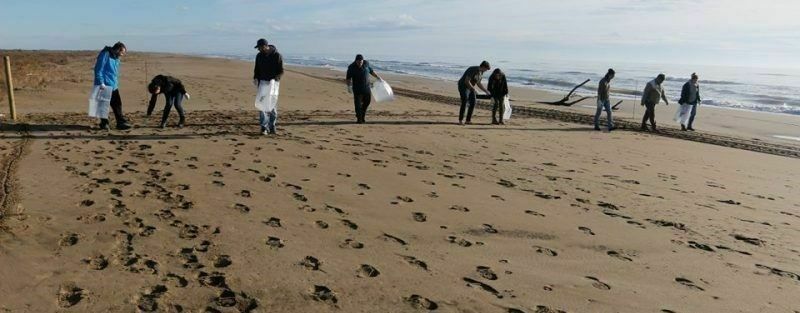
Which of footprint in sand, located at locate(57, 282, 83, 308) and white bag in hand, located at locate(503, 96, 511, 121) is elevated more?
white bag in hand, located at locate(503, 96, 511, 121)

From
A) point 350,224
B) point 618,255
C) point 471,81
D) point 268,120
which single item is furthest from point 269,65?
point 618,255

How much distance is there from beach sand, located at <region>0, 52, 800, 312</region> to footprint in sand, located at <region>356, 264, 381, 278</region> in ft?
0.06

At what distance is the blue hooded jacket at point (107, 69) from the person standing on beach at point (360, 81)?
4244mm

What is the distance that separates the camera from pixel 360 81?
11.3m

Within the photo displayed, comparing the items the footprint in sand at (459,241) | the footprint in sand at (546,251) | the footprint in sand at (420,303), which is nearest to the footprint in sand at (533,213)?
the footprint in sand at (546,251)

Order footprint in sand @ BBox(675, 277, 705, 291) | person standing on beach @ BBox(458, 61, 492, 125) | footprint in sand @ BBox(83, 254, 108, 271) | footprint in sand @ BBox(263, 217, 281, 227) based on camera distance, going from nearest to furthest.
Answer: footprint in sand @ BBox(83, 254, 108, 271), footprint in sand @ BBox(675, 277, 705, 291), footprint in sand @ BBox(263, 217, 281, 227), person standing on beach @ BBox(458, 61, 492, 125)

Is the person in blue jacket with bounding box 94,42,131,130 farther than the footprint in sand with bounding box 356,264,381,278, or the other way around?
the person in blue jacket with bounding box 94,42,131,130

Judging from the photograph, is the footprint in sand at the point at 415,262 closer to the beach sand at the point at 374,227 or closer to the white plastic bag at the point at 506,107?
the beach sand at the point at 374,227

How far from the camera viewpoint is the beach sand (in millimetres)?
3443

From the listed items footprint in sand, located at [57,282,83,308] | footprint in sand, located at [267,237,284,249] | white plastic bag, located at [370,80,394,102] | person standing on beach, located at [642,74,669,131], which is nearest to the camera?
footprint in sand, located at [57,282,83,308]

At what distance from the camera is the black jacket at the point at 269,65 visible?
918cm

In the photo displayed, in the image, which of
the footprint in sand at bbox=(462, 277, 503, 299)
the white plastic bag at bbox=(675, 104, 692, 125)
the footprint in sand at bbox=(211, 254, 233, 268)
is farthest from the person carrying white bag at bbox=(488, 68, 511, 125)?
the footprint in sand at bbox=(211, 254, 233, 268)

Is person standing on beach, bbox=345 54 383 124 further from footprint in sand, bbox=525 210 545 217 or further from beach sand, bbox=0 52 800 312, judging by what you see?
footprint in sand, bbox=525 210 545 217

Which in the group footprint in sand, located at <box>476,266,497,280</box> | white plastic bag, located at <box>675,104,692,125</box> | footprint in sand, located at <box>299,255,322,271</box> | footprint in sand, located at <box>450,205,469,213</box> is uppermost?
white plastic bag, located at <box>675,104,692,125</box>
